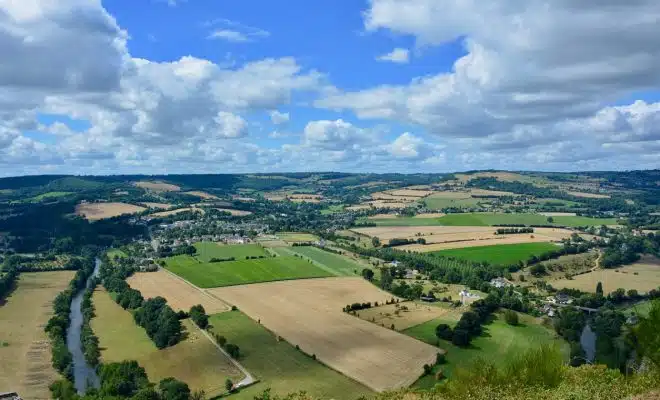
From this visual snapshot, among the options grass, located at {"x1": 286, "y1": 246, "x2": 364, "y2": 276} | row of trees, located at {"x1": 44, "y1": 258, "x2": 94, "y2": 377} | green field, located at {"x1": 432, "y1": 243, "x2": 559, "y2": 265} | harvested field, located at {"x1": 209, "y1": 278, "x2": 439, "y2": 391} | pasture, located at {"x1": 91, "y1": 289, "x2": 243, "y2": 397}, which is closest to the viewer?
pasture, located at {"x1": 91, "y1": 289, "x2": 243, "y2": 397}

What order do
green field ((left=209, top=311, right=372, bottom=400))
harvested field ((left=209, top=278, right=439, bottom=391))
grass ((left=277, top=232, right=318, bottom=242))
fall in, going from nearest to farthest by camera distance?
green field ((left=209, top=311, right=372, bottom=400)) < harvested field ((left=209, top=278, right=439, bottom=391)) < grass ((left=277, top=232, right=318, bottom=242))

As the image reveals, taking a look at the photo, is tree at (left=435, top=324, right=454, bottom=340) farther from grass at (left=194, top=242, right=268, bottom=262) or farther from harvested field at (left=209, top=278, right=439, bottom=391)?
grass at (left=194, top=242, right=268, bottom=262)

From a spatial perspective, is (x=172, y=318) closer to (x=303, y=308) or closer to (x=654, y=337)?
(x=303, y=308)

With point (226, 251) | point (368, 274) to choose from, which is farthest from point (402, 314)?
point (226, 251)

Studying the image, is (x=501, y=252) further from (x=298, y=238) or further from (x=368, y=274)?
(x=298, y=238)

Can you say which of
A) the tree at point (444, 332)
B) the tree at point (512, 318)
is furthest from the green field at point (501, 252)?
the tree at point (444, 332)

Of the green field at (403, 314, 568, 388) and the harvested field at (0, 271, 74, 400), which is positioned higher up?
the green field at (403, 314, 568, 388)

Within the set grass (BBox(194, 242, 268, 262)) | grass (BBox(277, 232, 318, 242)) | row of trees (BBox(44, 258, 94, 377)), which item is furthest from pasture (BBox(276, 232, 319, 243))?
row of trees (BBox(44, 258, 94, 377))

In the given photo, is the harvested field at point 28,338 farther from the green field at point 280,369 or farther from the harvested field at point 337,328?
the harvested field at point 337,328
